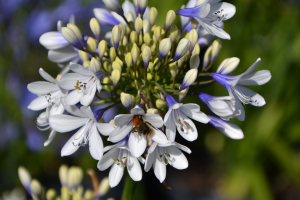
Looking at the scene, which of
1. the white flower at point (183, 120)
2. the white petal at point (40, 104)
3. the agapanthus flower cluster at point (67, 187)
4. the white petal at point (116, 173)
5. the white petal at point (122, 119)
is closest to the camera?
the white petal at point (122, 119)

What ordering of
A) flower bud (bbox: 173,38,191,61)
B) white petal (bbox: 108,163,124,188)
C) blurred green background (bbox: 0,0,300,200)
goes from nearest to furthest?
flower bud (bbox: 173,38,191,61) < white petal (bbox: 108,163,124,188) < blurred green background (bbox: 0,0,300,200)

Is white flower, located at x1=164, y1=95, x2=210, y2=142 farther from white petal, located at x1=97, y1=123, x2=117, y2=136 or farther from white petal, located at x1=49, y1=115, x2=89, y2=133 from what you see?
white petal, located at x1=49, y1=115, x2=89, y2=133

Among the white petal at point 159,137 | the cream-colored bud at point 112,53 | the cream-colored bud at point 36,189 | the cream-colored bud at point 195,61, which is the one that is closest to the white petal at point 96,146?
the white petal at point 159,137

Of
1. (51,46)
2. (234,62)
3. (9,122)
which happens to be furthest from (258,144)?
(9,122)

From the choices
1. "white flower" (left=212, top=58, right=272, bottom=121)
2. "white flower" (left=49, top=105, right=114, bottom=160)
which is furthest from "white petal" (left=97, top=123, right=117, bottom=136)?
"white flower" (left=212, top=58, right=272, bottom=121)

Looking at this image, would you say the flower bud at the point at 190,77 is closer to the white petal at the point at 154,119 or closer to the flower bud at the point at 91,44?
the white petal at the point at 154,119

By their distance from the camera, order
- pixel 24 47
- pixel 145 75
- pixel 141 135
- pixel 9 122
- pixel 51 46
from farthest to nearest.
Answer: pixel 24 47
pixel 9 122
pixel 51 46
pixel 145 75
pixel 141 135

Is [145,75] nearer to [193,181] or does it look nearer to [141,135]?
[141,135]
